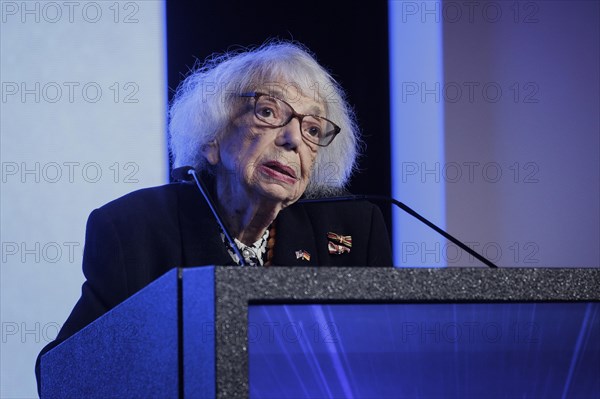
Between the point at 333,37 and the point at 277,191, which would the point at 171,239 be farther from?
the point at 333,37

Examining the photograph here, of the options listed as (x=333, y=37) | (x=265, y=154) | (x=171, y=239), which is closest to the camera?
(x=171, y=239)

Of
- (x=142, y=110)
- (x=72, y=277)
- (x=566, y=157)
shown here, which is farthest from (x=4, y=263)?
(x=566, y=157)

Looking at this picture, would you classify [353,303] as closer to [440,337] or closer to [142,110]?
[440,337]

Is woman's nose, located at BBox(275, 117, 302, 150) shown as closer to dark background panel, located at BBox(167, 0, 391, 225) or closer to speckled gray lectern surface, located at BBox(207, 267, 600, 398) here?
dark background panel, located at BBox(167, 0, 391, 225)

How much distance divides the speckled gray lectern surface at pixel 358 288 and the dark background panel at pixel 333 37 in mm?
1638

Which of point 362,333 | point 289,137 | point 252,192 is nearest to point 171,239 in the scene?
point 252,192

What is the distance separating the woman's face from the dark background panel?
0.59m

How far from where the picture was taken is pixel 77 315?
1.40 metres

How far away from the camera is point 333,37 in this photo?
2.41m

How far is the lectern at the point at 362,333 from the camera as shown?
2.02 ft

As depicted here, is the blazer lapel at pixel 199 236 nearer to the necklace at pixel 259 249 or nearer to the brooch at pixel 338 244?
the necklace at pixel 259 249

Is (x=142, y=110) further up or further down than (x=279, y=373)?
further up

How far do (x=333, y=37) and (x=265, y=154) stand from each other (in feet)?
2.60

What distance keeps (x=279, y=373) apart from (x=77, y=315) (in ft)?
2.75
